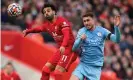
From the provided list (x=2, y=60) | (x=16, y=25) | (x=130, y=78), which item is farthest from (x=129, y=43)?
(x=2, y=60)

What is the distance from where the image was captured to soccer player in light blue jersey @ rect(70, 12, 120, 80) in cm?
1120

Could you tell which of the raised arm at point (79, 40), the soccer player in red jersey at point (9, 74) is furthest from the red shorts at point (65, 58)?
the soccer player in red jersey at point (9, 74)

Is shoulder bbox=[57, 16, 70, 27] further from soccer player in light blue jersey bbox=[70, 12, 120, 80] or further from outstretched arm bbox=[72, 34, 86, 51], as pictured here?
outstretched arm bbox=[72, 34, 86, 51]

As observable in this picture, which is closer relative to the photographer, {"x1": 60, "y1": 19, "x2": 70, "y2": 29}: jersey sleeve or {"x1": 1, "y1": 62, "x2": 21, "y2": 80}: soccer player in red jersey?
{"x1": 60, "y1": 19, "x2": 70, "y2": 29}: jersey sleeve

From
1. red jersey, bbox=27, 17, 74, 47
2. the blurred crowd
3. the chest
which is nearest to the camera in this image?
red jersey, bbox=27, 17, 74, 47

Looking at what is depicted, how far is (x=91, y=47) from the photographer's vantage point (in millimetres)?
11320

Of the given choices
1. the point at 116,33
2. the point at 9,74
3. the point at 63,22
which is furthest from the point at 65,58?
the point at 9,74

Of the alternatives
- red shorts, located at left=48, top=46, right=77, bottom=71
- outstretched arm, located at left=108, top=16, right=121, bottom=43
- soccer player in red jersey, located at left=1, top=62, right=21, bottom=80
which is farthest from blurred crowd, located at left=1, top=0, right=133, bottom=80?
outstretched arm, located at left=108, top=16, right=121, bottom=43

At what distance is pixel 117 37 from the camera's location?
11.1 metres

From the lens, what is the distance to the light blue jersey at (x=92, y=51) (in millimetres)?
11289

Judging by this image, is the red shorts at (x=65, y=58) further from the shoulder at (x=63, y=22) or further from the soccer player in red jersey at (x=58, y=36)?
the shoulder at (x=63, y=22)

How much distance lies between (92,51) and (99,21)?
356 inches

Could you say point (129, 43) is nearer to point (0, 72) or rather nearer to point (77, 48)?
point (0, 72)

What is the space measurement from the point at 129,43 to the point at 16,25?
418cm
